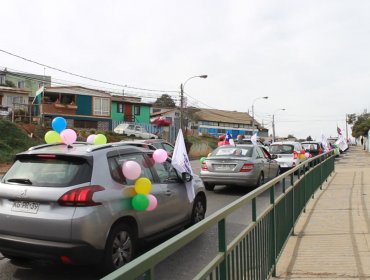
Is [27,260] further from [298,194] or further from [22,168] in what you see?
[298,194]

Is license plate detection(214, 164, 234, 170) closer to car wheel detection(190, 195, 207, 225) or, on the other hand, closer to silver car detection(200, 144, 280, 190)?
silver car detection(200, 144, 280, 190)

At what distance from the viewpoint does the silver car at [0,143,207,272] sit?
491 cm

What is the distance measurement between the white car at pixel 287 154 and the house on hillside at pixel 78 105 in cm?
3183

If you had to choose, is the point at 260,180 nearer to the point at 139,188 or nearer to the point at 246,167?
the point at 246,167

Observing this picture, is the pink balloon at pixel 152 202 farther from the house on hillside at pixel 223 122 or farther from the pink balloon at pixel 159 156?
the house on hillside at pixel 223 122

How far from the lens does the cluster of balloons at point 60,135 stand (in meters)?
6.21

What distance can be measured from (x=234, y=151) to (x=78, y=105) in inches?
1563

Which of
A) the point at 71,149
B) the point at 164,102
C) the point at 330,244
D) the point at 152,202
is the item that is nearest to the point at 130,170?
the point at 152,202

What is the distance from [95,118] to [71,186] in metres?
47.8

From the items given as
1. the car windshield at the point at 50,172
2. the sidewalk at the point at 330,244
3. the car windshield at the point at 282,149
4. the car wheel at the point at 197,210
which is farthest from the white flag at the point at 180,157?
the car windshield at the point at 282,149

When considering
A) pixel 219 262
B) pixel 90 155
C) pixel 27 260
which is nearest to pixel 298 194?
pixel 90 155

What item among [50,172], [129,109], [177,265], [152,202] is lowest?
[177,265]

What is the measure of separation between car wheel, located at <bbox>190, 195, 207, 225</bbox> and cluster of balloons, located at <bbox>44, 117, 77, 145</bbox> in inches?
98.4

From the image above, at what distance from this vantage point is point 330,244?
262 inches
